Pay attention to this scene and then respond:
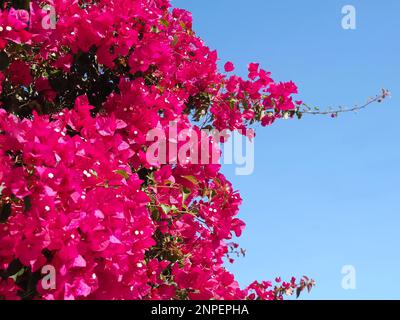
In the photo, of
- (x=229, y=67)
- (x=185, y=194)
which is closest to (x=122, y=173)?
(x=185, y=194)

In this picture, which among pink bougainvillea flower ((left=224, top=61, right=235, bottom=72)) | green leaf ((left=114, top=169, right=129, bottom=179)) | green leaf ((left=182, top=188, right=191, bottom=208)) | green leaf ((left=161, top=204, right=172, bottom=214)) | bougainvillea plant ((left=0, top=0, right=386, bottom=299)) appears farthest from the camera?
pink bougainvillea flower ((left=224, top=61, right=235, bottom=72))

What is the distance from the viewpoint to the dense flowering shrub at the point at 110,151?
2.12 m

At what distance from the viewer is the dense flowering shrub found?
2.12m

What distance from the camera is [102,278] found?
2.28m

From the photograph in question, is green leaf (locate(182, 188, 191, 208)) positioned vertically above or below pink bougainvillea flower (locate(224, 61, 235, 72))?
below

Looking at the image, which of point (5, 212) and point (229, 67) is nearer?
point (5, 212)

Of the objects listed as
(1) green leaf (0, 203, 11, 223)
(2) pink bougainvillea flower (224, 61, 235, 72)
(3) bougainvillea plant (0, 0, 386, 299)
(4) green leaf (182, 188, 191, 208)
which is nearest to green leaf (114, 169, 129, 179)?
(3) bougainvillea plant (0, 0, 386, 299)

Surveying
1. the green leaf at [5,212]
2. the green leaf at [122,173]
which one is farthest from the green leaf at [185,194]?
the green leaf at [5,212]

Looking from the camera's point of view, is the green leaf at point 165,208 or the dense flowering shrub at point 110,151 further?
the green leaf at point 165,208

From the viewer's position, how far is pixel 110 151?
2.67m

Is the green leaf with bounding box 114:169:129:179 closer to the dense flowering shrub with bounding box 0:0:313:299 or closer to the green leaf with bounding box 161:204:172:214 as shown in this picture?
the dense flowering shrub with bounding box 0:0:313:299

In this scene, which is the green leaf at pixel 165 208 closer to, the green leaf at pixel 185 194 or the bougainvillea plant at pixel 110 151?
the bougainvillea plant at pixel 110 151

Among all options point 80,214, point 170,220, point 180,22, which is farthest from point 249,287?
point 80,214

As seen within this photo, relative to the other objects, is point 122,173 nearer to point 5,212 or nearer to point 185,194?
point 5,212
